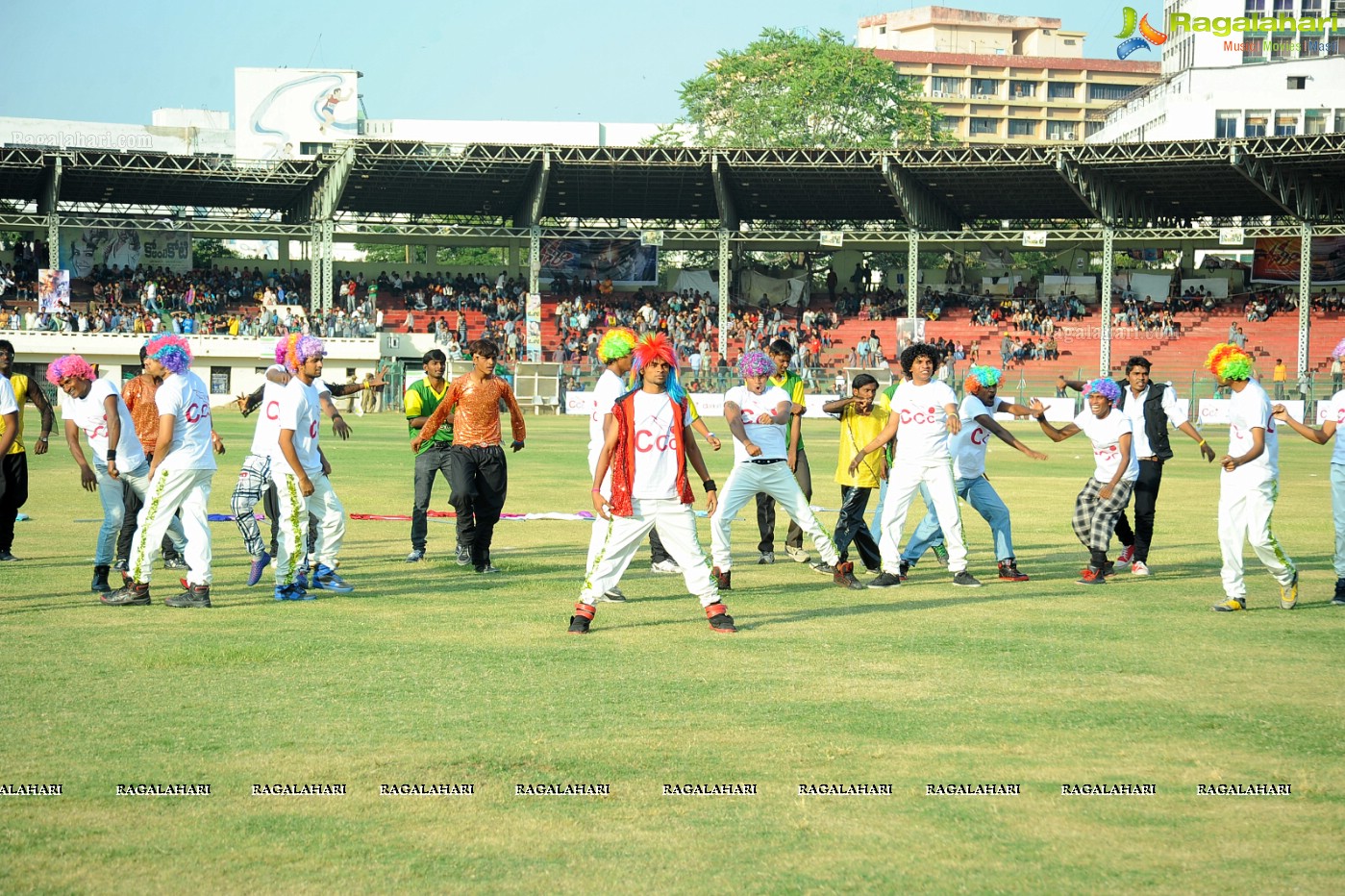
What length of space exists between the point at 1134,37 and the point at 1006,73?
38944mm

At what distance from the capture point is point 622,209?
6034cm

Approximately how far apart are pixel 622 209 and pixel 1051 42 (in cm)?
9081

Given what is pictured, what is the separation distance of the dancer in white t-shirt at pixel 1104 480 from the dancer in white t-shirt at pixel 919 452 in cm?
120

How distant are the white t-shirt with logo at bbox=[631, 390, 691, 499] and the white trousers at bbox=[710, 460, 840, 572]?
1.90 m

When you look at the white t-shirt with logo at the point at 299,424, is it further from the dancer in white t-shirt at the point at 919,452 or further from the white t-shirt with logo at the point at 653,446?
the dancer in white t-shirt at the point at 919,452

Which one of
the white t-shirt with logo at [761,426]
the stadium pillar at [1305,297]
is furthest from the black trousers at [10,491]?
the stadium pillar at [1305,297]

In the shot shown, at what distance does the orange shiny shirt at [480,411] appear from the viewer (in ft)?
→ 38.5

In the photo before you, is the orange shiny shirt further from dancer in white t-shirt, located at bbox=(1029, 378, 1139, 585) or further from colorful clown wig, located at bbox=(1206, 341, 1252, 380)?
colorful clown wig, located at bbox=(1206, 341, 1252, 380)

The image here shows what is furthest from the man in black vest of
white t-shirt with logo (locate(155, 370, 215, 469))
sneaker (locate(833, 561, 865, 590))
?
white t-shirt with logo (locate(155, 370, 215, 469))

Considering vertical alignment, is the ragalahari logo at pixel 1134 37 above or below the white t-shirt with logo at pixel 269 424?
above

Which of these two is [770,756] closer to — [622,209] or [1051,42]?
[622,209]

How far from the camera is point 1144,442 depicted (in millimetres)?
12297

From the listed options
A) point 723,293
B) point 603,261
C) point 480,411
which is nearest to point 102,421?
point 480,411

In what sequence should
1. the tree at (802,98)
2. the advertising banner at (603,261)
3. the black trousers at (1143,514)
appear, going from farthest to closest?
the tree at (802,98)
the advertising banner at (603,261)
the black trousers at (1143,514)
